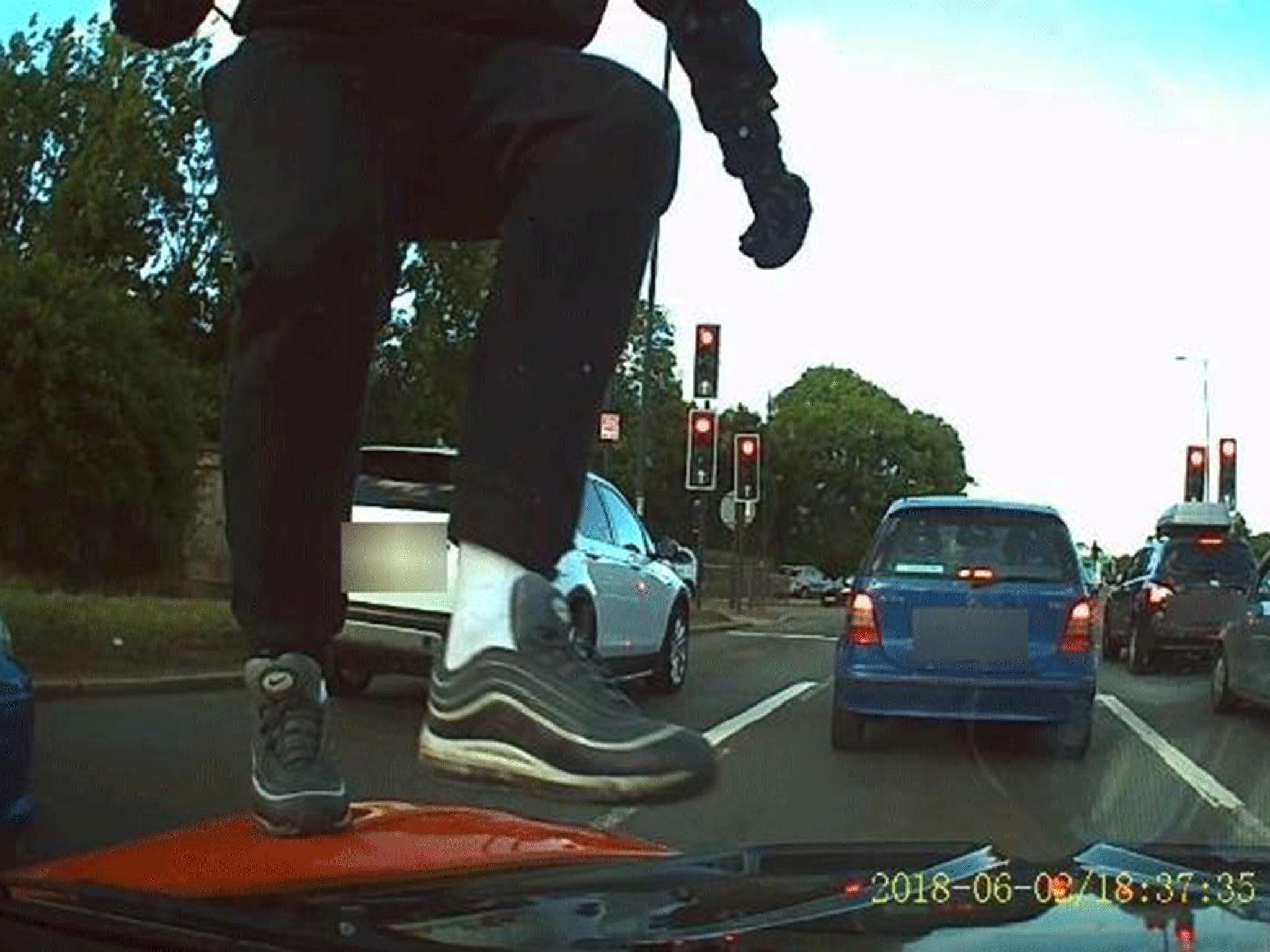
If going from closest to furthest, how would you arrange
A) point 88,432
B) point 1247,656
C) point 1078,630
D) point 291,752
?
1. point 291,752
2. point 88,432
3. point 1078,630
4. point 1247,656

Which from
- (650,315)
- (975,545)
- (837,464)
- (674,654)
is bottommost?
(674,654)

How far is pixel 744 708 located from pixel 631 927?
10051 mm

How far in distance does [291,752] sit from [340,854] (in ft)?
0.49

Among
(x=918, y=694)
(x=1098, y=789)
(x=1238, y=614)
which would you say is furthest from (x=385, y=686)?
(x=1238, y=614)

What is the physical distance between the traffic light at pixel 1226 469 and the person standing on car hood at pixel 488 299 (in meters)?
36.3

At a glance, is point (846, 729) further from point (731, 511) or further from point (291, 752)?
point (731, 511)

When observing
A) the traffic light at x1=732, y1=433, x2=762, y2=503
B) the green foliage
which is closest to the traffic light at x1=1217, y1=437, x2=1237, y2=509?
the traffic light at x1=732, y1=433, x2=762, y2=503

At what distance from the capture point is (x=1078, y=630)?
32.5 ft

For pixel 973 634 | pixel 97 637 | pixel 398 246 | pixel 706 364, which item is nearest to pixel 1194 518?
pixel 973 634

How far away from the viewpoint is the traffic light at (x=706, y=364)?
3.49 meters

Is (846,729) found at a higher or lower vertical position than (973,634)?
lower

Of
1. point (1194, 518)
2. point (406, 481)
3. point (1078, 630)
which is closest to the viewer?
point (406, 481)

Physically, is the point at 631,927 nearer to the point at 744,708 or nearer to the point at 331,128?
the point at 331,128

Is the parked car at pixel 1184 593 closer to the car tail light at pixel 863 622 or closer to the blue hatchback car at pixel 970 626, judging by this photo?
the blue hatchback car at pixel 970 626
